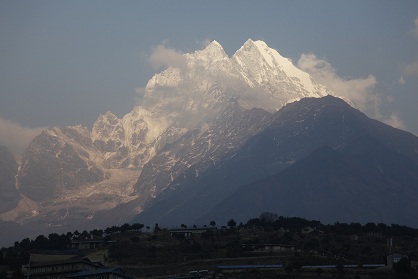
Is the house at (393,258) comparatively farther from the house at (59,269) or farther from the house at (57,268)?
the house at (57,268)

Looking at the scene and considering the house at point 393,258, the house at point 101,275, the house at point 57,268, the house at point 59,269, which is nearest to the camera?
the house at point 101,275

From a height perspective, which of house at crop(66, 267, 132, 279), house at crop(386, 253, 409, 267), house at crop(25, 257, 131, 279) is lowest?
house at crop(66, 267, 132, 279)

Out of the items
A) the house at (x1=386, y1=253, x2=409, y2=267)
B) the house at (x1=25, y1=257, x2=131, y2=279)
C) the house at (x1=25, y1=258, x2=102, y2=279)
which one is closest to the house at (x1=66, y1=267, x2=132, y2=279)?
the house at (x1=25, y1=257, x2=131, y2=279)

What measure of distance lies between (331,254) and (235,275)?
1581 inches

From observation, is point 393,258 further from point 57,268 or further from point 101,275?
point 57,268

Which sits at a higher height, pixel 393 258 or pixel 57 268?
pixel 393 258

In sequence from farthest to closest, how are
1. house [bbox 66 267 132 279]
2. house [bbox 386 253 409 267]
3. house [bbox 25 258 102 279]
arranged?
1. house [bbox 386 253 409 267]
2. house [bbox 25 258 102 279]
3. house [bbox 66 267 132 279]

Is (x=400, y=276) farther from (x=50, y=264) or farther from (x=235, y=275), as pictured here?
(x=50, y=264)

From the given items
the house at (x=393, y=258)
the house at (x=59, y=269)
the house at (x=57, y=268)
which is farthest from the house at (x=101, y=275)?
the house at (x=393, y=258)

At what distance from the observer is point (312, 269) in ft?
546

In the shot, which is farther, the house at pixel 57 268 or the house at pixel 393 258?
the house at pixel 393 258

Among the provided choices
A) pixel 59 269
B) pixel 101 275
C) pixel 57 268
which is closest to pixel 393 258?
pixel 101 275

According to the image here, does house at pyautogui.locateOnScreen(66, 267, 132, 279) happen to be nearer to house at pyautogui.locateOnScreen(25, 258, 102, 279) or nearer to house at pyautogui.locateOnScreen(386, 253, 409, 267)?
house at pyautogui.locateOnScreen(25, 258, 102, 279)

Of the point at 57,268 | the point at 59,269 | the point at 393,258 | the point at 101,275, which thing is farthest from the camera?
the point at 393,258
